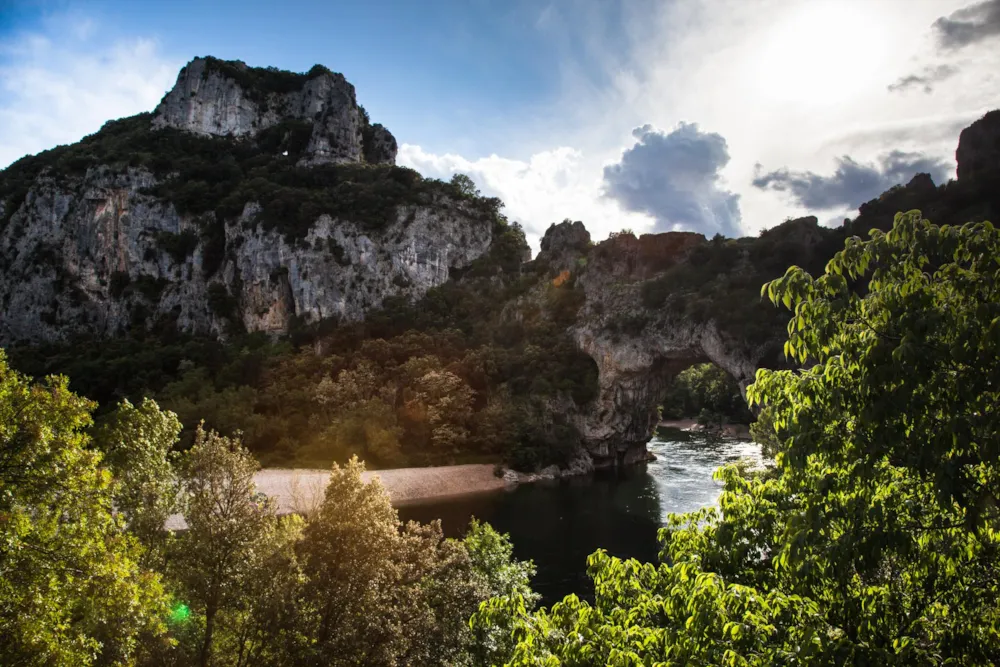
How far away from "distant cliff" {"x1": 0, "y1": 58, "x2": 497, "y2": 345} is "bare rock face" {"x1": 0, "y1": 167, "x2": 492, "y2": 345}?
212 millimetres

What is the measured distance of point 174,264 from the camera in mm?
85812

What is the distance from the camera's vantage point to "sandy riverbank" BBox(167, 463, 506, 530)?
128 ft

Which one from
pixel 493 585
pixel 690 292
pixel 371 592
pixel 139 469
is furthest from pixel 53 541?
pixel 690 292

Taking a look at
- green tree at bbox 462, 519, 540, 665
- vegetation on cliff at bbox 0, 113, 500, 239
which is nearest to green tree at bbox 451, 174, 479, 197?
vegetation on cliff at bbox 0, 113, 500, 239

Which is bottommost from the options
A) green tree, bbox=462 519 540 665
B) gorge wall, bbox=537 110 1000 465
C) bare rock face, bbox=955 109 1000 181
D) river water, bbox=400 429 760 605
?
river water, bbox=400 429 760 605

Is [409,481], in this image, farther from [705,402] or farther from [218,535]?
[705,402]

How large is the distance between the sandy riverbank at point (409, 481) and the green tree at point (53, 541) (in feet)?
96.0

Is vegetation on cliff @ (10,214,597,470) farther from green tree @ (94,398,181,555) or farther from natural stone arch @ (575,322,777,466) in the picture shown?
green tree @ (94,398,181,555)

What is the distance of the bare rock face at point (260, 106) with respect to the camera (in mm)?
103400

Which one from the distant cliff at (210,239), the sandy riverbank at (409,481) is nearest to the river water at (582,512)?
the sandy riverbank at (409,481)

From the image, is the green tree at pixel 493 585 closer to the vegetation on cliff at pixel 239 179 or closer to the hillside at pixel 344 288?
the hillside at pixel 344 288

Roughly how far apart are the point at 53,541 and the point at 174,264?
9299 centimetres

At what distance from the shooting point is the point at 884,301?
4.67m

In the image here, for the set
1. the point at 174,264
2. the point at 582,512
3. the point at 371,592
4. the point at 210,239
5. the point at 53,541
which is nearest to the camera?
the point at 53,541
